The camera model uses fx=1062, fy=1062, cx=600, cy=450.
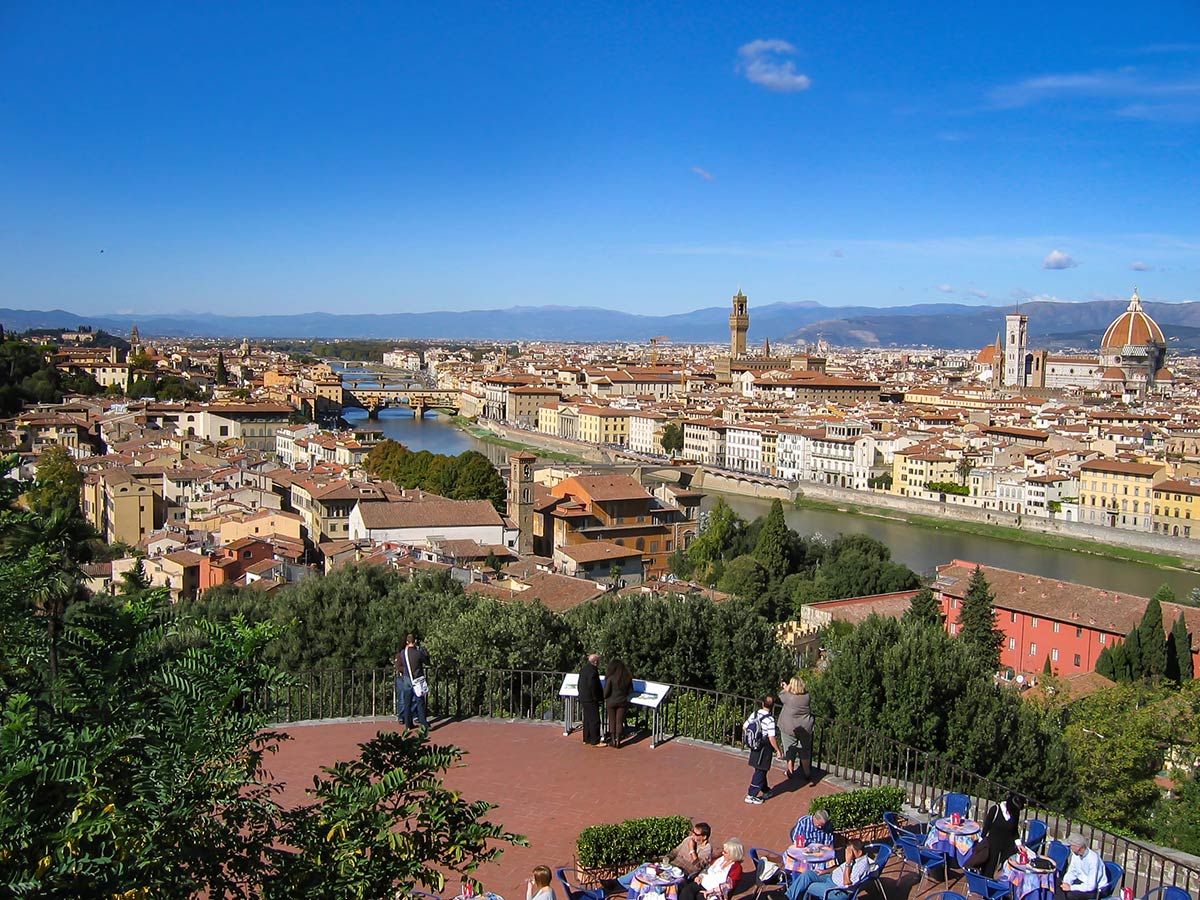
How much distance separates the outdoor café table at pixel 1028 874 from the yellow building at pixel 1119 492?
2603 centimetres

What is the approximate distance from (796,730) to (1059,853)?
915mm

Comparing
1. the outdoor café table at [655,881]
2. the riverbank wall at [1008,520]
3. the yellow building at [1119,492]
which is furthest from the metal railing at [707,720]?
the yellow building at [1119,492]

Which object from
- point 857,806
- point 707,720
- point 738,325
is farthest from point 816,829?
point 738,325

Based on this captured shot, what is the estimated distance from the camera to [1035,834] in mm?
3184

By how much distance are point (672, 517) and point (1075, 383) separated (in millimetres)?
57798

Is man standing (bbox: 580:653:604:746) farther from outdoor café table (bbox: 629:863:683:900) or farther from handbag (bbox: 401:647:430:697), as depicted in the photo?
outdoor café table (bbox: 629:863:683:900)

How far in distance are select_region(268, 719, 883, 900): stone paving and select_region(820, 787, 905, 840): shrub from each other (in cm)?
18

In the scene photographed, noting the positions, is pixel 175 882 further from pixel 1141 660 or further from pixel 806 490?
pixel 806 490

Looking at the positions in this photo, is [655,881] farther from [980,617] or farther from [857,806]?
[980,617]

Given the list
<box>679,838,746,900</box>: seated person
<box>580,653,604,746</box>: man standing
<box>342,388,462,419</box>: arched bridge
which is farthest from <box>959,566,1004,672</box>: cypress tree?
<box>342,388,462,419</box>: arched bridge

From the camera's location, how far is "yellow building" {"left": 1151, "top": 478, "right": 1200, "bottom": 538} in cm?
2566

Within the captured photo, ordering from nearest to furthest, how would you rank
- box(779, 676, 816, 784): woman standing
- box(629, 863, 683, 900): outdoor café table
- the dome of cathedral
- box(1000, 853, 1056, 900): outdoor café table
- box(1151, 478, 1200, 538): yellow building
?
box(629, 863, 683, 900): outdoor café table < box(1000, 853, 1056, 900): outdoor café table < box(779, 676, 816, 784): woman standing < box(1151, 478, 1200, 538): yellow building < the dome of cathedral

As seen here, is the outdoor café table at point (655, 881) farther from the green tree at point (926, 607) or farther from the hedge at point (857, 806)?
the green tree at point (926, 607)

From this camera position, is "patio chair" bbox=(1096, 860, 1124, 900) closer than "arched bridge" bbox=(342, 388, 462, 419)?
Yes
